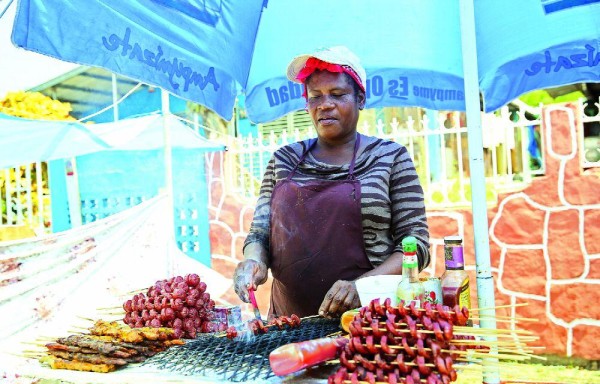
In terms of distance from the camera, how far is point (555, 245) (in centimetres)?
616

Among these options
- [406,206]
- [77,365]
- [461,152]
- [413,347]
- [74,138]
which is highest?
[74,138]

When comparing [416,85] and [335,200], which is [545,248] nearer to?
[416,85]

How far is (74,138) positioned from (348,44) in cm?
482

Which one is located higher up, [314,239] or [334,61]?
[334,61]

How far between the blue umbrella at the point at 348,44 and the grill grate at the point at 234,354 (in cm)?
71

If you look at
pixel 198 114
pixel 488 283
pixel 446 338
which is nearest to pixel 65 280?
pixel 488 283

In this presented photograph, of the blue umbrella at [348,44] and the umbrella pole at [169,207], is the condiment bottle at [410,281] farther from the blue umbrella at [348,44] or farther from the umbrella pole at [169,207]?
the umbrella pole at [169,207]

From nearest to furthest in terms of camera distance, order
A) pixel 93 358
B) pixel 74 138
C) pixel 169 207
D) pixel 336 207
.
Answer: pixel 93 358
pixel 336 207
pixel 169 207
pixel 74 138

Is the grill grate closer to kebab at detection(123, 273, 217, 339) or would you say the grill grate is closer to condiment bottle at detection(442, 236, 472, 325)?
kebab at detection(123, 273, 217, 339)

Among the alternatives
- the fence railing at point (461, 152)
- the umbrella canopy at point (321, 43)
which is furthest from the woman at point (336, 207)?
the fence railing at point (461, 152)

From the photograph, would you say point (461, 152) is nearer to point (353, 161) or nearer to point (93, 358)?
point (353, 161)

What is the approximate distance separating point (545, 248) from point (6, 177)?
308 inches

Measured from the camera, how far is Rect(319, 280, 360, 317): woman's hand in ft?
7.32

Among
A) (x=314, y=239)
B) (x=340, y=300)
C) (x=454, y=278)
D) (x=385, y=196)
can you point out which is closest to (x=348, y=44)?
(x=385, y=196)
